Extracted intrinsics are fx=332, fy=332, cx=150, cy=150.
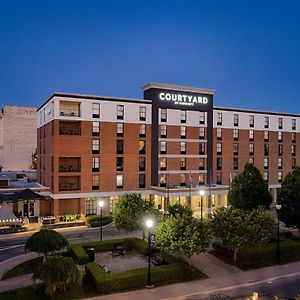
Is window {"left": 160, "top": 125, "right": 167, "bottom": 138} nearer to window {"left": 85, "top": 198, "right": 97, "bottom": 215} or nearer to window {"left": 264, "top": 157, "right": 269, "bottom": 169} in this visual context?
window {"left": 85, "top": 198, "right": 97, "bottom": 215}

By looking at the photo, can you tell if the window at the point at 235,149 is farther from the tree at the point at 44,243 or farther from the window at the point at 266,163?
the tree at the point at 44,243

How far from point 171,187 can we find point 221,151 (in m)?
12.4

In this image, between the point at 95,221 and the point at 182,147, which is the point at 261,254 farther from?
the point at 182,147

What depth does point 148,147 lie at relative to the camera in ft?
171

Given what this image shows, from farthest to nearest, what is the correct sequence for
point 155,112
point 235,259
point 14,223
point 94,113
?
point 155,112, point 94,113, point 14,223, point 235,259

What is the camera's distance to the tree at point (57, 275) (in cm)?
1956

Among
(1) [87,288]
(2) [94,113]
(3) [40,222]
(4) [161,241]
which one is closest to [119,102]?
(2) [94,113]

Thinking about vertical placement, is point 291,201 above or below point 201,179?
below

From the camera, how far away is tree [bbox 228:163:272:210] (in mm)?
37875

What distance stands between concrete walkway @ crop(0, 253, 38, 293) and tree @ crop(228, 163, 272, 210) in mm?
22911

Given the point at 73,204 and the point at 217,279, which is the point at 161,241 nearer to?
the point at 217,279

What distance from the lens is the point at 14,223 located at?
40250mm

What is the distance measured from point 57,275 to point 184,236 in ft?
29.8

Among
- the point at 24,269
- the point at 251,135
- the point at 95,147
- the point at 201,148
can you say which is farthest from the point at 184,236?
the point at 251,135
